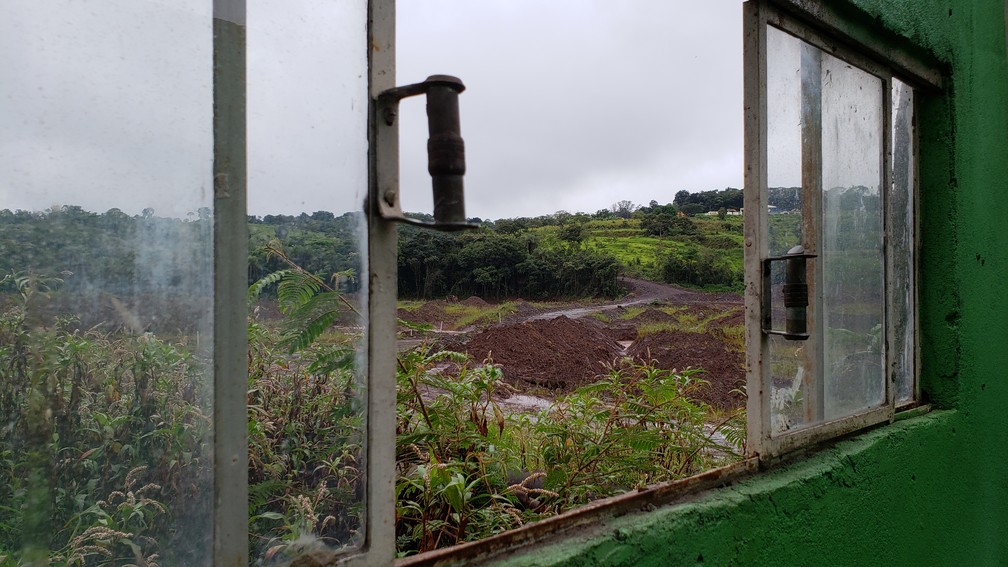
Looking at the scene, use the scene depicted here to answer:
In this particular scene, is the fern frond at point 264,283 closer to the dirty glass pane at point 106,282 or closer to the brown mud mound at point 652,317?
the dirty glass pane at point 106,282

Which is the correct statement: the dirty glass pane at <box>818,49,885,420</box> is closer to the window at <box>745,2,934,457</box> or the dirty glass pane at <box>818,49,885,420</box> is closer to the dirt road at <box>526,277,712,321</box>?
the window at <box>745,2,934,457</box>

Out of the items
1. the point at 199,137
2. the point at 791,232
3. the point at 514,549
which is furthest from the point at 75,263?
the point at 791,232

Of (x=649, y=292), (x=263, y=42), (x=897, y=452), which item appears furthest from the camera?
(x=649, y=292)

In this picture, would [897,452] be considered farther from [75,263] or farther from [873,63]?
[75,263]

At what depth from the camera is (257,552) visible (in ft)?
2.82

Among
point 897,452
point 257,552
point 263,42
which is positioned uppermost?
point 263,42

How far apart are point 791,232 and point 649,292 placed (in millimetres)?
17909

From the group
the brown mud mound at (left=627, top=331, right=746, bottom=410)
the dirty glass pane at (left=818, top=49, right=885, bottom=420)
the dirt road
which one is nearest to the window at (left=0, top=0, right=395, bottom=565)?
the dirty glass pane at (left=818, top=49, right=885, bottom=420)

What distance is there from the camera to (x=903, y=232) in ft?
7.48

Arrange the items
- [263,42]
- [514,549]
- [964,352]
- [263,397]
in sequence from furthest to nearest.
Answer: [964,352] → [514,549] → [263,397] → [263,42]

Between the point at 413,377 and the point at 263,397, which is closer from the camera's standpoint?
the point at 263,397

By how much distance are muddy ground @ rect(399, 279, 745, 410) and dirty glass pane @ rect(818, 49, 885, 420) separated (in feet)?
13.0

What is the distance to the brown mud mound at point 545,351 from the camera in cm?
887

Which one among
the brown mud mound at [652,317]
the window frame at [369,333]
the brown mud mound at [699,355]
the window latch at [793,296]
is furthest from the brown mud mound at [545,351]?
the window frame at [369,333]
